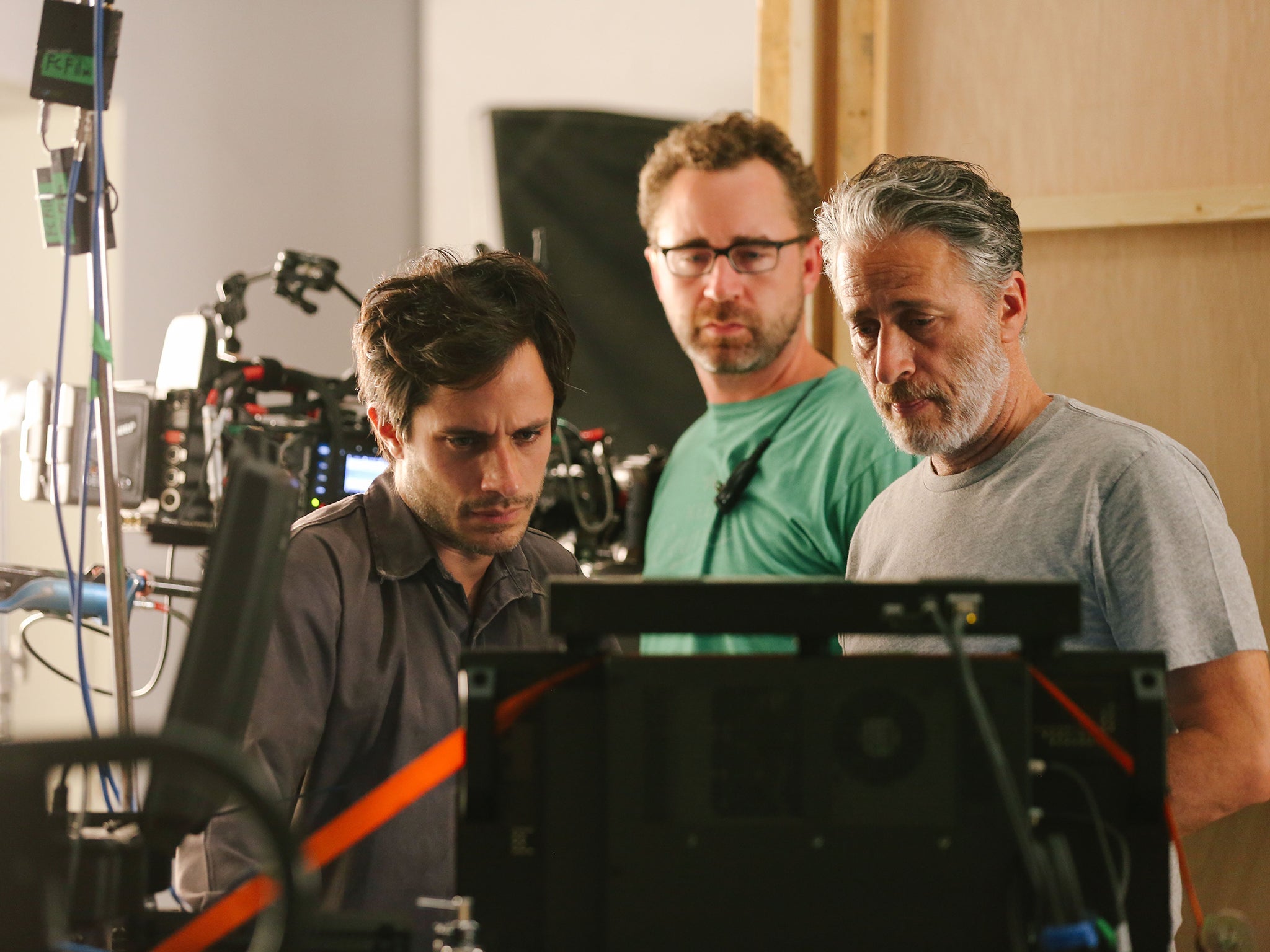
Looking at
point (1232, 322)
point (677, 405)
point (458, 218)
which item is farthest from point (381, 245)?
point (1232, 322)

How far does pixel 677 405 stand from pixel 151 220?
186 cm

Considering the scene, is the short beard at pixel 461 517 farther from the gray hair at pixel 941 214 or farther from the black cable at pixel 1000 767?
the black cable at pixel 1000 767

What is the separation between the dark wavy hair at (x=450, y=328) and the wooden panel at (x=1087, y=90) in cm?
85

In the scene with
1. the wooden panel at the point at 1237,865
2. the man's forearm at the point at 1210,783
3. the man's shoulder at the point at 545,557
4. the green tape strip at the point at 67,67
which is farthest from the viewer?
the wooden panel at the point at 1237,865

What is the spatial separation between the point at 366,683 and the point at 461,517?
0.72 feet

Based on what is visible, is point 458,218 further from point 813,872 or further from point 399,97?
→ point 813,872

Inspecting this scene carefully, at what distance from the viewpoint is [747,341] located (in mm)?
1946

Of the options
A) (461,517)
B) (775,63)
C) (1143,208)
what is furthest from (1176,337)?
(461,517)

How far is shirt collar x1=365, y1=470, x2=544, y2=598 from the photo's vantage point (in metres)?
1.29

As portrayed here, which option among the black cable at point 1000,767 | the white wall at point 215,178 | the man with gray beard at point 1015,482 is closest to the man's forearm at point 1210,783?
the man with gray beard at point 1015,482

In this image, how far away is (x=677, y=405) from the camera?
3.70 meters

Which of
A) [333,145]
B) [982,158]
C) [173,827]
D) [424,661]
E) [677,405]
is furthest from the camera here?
[333,145]

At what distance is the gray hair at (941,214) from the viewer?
128 cm

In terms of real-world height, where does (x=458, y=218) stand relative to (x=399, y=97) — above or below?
below
